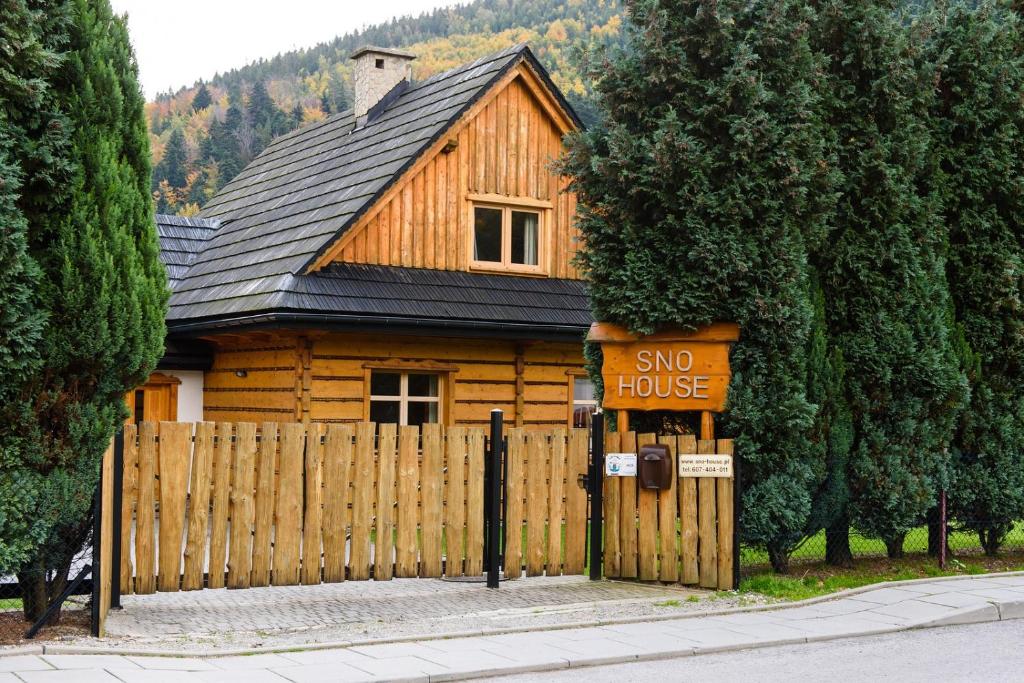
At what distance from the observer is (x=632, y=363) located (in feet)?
40.4

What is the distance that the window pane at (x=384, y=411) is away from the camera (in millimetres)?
17656

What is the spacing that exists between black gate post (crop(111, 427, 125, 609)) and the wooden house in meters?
6.66

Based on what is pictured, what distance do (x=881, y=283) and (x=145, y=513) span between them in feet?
25.6

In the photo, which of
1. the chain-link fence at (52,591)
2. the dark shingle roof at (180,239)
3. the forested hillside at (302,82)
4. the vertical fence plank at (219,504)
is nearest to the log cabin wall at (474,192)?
the dark shingle roof at (180,239)

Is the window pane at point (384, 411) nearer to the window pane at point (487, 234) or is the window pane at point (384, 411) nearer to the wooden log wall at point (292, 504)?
the window pane at point (487, 234)

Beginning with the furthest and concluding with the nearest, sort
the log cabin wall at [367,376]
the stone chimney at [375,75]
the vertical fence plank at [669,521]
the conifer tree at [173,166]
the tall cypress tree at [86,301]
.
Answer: the conifer tree at [173,166] → the stone chimney at [375,75] → the log cabin wall at [367,376] → the vertical fence plank at [669,521] → the tall cypress tree at [86,301]

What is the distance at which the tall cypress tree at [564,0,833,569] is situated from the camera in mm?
11641

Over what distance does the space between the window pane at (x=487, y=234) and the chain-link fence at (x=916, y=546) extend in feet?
24.3

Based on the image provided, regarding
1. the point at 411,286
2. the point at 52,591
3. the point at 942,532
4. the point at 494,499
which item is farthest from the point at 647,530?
the point at 411,286

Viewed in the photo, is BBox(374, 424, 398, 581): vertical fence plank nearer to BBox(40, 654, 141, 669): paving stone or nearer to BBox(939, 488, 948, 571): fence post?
BBox(40, 654, 141, 669): paving stone

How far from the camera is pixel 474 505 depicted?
11.5m

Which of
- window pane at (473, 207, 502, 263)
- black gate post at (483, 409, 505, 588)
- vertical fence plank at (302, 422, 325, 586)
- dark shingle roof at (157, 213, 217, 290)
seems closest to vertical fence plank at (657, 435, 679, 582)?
black gate post at (483, 409, 505, 588)

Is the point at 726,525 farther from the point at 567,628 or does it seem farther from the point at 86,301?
the point at 86,301

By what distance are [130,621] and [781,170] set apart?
7.41 m
